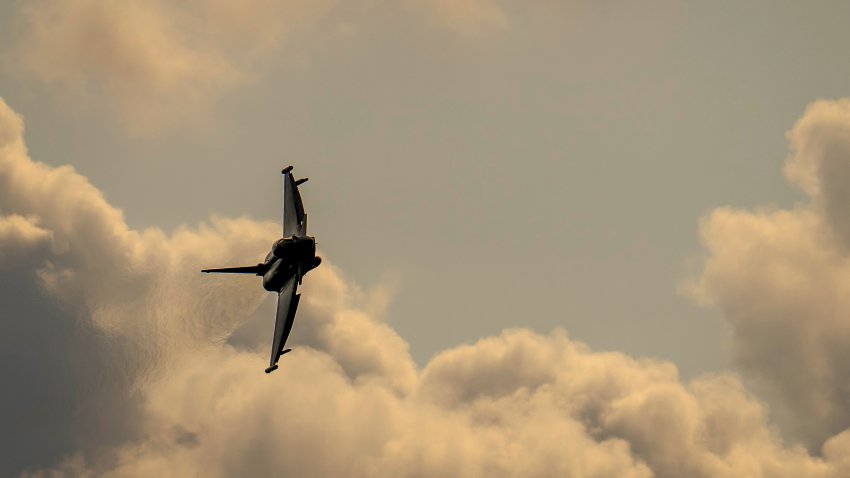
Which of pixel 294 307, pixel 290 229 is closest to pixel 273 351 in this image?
pixel 294 307

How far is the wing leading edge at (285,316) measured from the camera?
334 feet

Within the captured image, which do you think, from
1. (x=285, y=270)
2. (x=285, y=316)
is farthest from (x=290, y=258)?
(x=285, y=316)

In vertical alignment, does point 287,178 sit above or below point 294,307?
above

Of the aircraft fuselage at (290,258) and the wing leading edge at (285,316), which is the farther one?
the wing leading edge at (285,316)

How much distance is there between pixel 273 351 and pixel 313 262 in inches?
344

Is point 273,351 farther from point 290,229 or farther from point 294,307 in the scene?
point 290,229

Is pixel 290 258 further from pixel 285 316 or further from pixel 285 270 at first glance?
pixel 285 316

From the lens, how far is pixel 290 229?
109125 mm

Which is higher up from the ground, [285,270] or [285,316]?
[285,270]

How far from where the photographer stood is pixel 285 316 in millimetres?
102500

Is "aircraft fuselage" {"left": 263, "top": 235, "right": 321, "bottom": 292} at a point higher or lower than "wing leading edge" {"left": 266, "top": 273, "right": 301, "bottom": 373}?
higher

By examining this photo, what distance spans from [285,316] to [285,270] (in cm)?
416

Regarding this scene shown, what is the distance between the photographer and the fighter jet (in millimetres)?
101062

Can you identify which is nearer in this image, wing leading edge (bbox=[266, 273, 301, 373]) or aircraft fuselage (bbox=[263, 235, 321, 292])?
Answer: aircraft fuselage (bbox=[263, 235, 321, 292])
